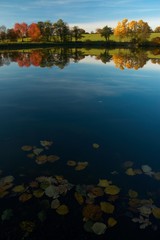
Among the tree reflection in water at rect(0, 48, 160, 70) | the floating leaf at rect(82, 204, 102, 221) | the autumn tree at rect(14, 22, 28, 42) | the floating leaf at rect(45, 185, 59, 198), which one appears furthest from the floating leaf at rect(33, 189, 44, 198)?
the autumn tree at rect(14, 22, 28, 42)

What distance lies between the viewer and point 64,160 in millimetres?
7469

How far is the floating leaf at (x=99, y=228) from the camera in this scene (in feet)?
15.6

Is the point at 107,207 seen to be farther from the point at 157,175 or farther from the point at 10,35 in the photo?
the point at 10,35

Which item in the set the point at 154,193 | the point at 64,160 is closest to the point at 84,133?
the point at 64,160

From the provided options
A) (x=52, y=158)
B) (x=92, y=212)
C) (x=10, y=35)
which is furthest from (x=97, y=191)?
(x=10, y=35)

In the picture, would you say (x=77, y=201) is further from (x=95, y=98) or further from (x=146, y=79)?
(x=146, y=79)

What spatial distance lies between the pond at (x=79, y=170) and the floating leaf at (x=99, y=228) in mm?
21

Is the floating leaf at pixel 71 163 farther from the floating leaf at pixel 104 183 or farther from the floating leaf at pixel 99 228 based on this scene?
the floating leaf at pixel 99 228

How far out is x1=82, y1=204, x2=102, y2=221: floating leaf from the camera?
511cm

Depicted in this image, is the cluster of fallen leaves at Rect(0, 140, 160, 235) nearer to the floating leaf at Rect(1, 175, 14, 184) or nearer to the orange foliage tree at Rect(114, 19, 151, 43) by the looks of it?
the floating leaf at Rect(1, 175, 14, 184)

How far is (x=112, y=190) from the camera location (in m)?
5.98

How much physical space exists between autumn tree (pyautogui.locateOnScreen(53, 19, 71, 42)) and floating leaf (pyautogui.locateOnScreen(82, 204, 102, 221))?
340ft

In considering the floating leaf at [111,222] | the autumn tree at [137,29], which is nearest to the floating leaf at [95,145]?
the floating leaf at [111,222]

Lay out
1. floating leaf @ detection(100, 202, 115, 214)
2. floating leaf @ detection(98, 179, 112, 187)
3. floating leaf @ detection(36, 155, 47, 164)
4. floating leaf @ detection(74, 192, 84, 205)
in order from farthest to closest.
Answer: floating leaf @ detection(36, 155, 47, 164)
floating leaf @ detection(98, 179, 112, 187)
floating leaf @ detection(74, 192, 84, 205)
floating leaf @ detection(100, 202, 115, 214)
